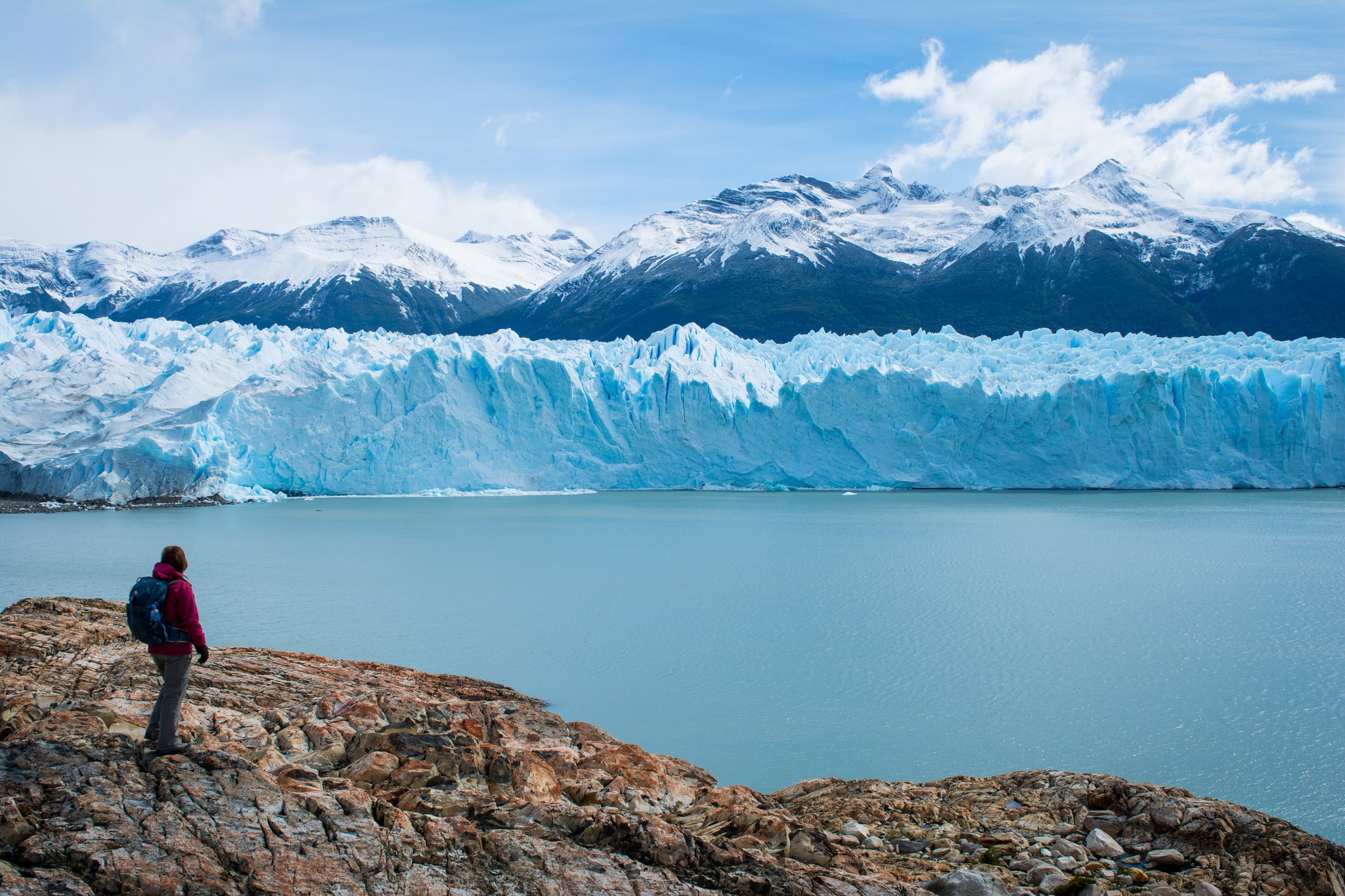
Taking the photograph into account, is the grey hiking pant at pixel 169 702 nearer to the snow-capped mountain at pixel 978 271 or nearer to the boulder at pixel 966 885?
the boulder at pixel 966 885

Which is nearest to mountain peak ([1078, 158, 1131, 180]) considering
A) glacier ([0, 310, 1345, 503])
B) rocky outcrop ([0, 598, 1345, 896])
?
glacier ([0, 310, 1345, 503])

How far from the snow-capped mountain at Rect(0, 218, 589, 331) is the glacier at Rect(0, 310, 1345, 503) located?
88.6 feet

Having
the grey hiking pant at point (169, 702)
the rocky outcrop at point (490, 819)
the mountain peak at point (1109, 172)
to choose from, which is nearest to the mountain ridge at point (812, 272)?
the mountain peak at point (1109, 172)

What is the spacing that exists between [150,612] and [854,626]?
5.67 m

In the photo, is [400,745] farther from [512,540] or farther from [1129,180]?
[1129,180]

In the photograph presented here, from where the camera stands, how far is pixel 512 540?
13.1 m

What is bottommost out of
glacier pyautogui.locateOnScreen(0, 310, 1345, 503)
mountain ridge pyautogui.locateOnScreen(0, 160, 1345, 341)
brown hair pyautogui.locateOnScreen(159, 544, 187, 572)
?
brown hair pyautogui.locateOnScreen(159, 544, 187, 572)

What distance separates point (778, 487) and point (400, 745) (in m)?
20.6

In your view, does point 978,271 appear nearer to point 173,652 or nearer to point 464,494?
point 464,494

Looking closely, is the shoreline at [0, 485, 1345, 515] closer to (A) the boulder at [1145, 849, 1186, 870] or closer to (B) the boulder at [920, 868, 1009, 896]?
(A) the boulder at [1145, 849, 1186, 870]

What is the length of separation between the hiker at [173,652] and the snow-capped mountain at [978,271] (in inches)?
1499

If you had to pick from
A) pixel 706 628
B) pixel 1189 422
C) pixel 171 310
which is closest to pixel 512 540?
pixel 706 628

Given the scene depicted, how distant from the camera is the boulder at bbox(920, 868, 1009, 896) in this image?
245cm

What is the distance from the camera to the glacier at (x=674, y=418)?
1947 centimetres
